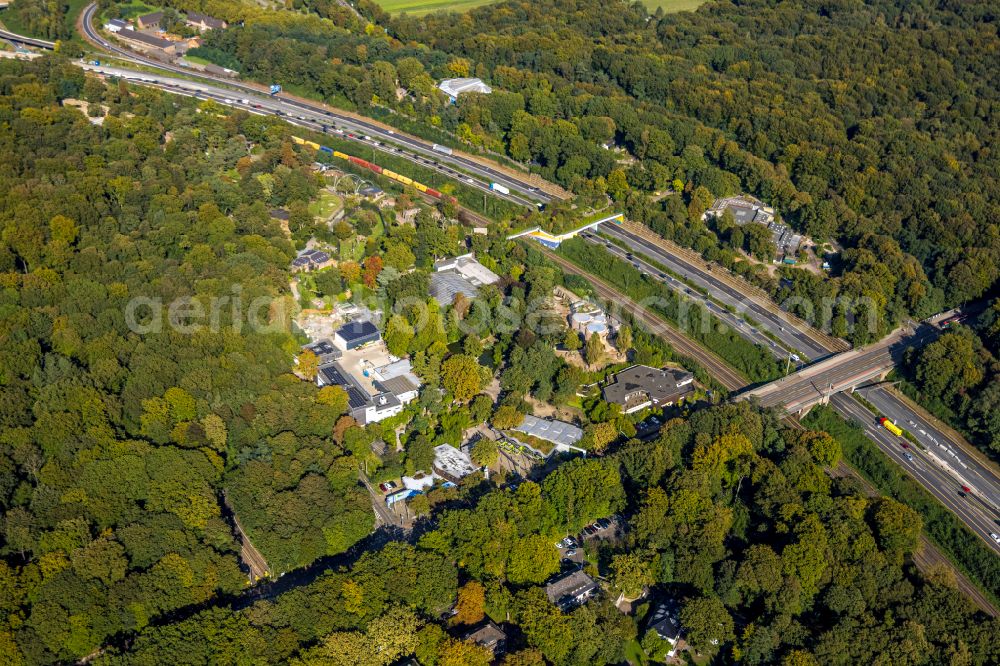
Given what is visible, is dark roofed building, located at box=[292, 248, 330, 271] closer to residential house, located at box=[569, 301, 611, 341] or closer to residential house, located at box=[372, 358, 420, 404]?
residential house, located at box=[372, 358, 420, 404]

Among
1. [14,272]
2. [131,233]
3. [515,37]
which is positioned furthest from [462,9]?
[14,272]

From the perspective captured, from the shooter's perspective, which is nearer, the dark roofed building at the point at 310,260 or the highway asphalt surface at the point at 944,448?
the highway asphalt surface at the point at 944,448

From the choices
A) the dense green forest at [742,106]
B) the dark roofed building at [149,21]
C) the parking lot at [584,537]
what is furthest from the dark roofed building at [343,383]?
the dark roofed building at [149,21]

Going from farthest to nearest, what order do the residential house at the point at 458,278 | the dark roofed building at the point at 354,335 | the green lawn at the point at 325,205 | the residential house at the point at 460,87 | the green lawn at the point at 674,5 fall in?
the green lawn at the point at 674,5 → the residential house at the point at 460,87 → the green lawn at the point at 325,205 → the residential house at the point at 458,278 → the dark roofed building at the point at 354,335

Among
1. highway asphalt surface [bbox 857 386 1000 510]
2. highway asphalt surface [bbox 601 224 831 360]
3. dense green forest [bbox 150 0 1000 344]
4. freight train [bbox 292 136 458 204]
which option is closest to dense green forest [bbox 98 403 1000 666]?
highway asphalt surface [bbox 857 386 1000 510]

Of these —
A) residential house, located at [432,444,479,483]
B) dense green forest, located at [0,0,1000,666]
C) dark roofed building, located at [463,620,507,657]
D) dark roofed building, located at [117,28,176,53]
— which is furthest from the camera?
dark roofed building, located at [117,28,176,53]

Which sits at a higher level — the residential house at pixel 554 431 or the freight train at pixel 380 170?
the freight train at pixel 380 170

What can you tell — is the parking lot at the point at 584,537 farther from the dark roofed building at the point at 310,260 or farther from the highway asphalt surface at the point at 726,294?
the dark roofed building at the point at 310,260
